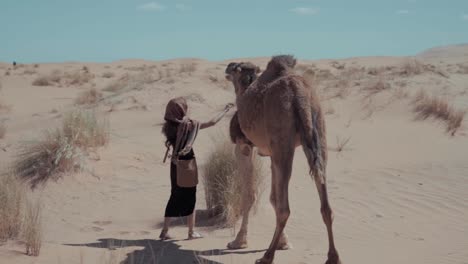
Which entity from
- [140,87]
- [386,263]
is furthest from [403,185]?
[140,87]

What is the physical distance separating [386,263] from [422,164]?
4977mm

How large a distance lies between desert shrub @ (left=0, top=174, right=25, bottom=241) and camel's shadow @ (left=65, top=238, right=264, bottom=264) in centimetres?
89

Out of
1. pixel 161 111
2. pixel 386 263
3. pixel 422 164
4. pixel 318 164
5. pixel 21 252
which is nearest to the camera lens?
pixel 318 164

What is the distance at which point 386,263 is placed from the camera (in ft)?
18.4

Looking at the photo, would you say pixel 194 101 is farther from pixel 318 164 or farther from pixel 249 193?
pixel 318 164

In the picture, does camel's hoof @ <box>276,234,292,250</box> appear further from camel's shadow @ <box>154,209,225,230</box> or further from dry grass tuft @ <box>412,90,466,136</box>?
dry grass tuft @ <box>412,90,466,136</box>

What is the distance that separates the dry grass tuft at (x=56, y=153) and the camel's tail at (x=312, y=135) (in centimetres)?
551


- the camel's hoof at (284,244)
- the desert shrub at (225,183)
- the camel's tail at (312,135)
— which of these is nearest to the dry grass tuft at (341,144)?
the desert shrub at (225,183)

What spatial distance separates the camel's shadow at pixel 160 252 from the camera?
5.67 m

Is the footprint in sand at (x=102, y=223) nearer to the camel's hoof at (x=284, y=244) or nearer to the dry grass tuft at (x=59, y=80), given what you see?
the camel's hoof at (x=284, y=244)

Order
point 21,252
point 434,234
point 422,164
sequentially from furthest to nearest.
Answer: point 422,164 < point 434,234 < point 21,252

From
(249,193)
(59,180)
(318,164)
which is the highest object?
(318,164)

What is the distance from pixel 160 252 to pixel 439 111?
1006 cm

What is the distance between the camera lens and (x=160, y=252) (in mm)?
6039
